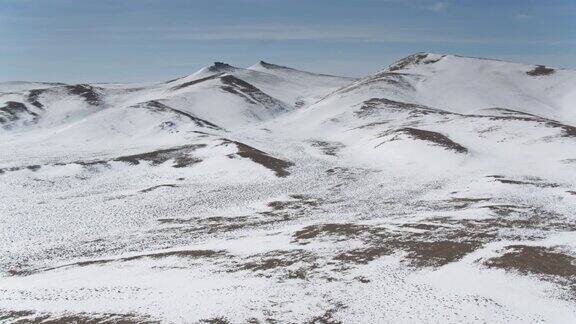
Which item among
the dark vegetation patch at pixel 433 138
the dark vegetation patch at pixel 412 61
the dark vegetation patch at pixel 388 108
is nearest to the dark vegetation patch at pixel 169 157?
the dark vegetation patch at pixel 433 138

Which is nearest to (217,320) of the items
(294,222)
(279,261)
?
(279,261)

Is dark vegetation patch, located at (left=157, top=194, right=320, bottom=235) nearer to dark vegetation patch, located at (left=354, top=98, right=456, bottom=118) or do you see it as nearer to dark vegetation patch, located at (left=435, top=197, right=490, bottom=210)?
dark vegetation patch, located at (left=435, top=197, right=490, bottom=210)

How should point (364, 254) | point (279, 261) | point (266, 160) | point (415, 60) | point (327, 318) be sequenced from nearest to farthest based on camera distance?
point (327, 318)
point (279, 261)
point (364, 254)
point (266, 160)
point (415, 60)

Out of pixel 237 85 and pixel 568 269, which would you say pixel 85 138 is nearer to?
pixel 237 85

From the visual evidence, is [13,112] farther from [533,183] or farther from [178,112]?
[533,183]

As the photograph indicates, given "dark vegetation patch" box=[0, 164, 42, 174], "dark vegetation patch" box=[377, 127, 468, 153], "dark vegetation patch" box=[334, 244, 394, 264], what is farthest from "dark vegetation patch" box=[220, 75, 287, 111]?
"dark vegetation patch" box=[334, 244, 394, 264]

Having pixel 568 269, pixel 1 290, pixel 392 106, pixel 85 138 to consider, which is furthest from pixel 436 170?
pixel 85 138

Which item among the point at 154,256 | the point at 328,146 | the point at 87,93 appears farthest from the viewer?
the point at 87,93
